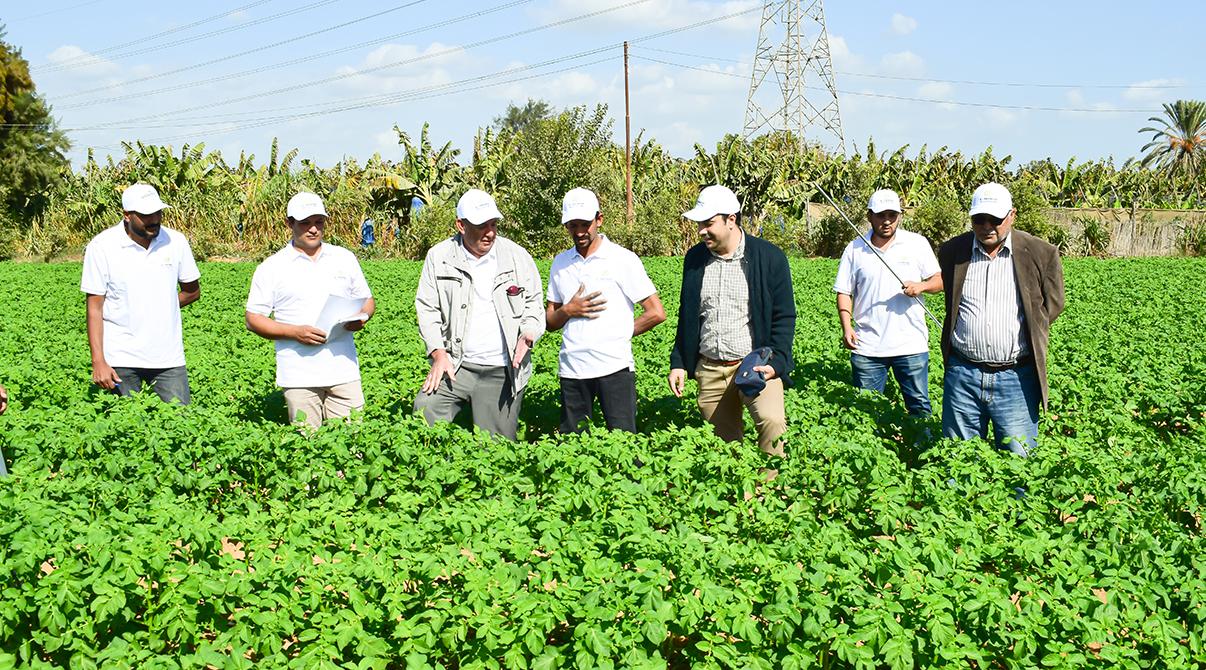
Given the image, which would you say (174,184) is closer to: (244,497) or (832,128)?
(832,128)

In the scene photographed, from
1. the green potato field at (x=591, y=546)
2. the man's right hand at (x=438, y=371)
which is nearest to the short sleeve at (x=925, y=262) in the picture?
the green potato field at (x=591, y=546)

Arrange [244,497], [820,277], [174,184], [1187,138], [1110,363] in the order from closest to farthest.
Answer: [244,497], [1110,363], [820,277], [174,184], [1187,138]

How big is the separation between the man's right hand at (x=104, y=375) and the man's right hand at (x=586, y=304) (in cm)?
298

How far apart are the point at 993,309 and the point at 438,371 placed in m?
3.24

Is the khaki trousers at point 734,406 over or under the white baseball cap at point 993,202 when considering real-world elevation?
under

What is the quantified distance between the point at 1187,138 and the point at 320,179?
5133 centimetres

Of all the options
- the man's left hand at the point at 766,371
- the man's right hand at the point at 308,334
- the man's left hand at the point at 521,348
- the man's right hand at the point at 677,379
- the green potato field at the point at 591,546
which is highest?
the man's right hand at the point at 308,334

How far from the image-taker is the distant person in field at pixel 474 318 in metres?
6.15

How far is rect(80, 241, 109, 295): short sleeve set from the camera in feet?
21.0

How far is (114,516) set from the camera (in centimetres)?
402

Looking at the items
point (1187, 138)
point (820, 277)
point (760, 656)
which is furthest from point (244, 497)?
point (1187, 138)

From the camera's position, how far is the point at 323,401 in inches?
255

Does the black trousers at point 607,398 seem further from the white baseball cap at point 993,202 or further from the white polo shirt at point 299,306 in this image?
the white baseball cap at point 993,202

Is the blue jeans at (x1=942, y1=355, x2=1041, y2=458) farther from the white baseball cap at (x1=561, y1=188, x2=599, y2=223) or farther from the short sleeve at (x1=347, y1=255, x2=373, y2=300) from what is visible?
the short sleeve at (x1=347, y1=255, x2=373, y2=300)
